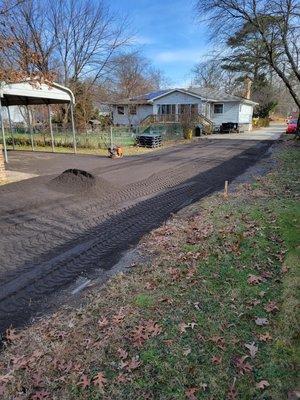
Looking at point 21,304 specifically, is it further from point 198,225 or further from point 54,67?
point 54,67

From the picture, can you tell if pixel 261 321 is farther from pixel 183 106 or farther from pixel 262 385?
pixel 183 106

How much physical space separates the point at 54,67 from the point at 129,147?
15515 millimetres

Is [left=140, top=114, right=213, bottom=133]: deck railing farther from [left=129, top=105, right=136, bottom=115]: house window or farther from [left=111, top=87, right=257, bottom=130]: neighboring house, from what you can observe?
[left=129, top=105, right=136, bottom=115]: house window

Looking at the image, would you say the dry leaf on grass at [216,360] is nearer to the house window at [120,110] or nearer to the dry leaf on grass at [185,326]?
the dry leaf on grass at [185,326]

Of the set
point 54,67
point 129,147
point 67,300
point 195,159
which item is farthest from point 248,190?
point 54,67

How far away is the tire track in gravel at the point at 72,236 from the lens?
4.34 meters

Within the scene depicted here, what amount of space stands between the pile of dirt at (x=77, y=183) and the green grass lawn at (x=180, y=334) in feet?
15.9

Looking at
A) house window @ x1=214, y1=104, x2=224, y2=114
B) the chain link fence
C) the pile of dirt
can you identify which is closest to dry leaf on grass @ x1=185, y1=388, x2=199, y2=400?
the pile of dirt

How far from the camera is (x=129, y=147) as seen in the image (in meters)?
21.3

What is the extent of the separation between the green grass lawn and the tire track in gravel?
0.66 m

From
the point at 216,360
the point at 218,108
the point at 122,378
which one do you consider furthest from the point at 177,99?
the point at 122,378

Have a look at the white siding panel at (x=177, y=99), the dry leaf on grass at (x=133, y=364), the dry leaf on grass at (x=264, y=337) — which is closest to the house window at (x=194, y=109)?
the white siding panel at (x=177, y=99)

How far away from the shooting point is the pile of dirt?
9375 mm

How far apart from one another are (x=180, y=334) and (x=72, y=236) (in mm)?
3568
